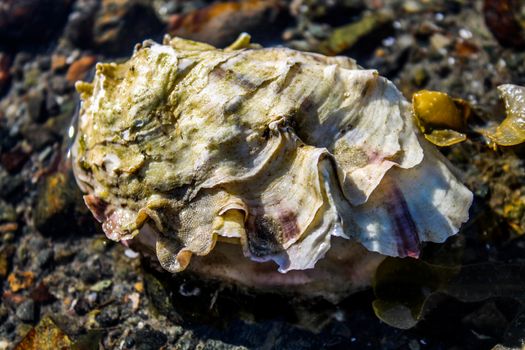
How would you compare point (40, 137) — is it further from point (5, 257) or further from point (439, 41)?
point (439, 41)

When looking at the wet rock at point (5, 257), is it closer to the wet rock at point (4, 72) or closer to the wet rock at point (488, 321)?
the wet rock at point (4, 72)

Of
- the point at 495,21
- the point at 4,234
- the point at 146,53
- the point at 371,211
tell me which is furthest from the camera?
the point at 495,21

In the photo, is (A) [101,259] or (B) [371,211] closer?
(B) [371,211]

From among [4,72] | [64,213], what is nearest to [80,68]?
[4,72]

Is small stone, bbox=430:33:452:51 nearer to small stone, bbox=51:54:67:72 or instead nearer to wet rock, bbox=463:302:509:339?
wet rock, bbox=463:302:509:339

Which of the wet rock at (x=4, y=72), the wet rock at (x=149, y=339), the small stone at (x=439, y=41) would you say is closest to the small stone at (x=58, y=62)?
the wet rock at (x=4, y=72)

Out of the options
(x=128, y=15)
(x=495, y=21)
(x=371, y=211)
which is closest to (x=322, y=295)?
(x=371, y=211)

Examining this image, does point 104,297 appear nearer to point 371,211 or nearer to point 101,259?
point 101,259
